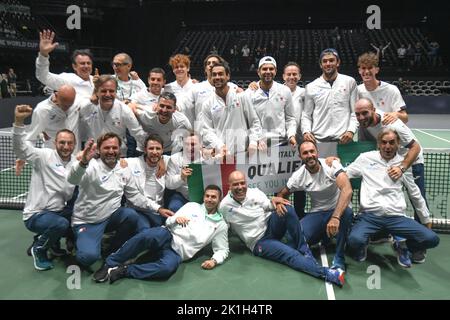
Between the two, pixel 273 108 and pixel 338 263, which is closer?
pixel 338 263

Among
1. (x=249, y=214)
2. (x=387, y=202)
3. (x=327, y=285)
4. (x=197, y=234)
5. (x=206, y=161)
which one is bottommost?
(x=327, y=285)

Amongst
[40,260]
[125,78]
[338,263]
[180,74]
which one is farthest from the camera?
[180,74]

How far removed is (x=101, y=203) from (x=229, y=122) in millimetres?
1966

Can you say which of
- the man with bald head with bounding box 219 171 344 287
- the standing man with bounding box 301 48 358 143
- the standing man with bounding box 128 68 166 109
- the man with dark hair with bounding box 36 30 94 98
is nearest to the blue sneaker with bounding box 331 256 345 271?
the man with bald head with bounding box 219 171 344 287

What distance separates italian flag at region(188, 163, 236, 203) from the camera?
552cm

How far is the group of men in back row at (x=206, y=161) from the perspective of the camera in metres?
4.80

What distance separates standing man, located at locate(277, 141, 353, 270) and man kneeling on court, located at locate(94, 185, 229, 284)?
0.98m

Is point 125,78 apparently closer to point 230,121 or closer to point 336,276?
point 230,121

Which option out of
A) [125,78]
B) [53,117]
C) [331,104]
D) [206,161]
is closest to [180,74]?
[125,78]

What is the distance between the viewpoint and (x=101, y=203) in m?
4.93

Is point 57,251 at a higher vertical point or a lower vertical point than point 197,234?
lower

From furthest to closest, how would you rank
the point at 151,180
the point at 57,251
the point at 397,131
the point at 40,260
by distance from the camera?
1. the point at 151,180
2. the point at 57,251
3. the point at 397,131
4. the point at 40,260

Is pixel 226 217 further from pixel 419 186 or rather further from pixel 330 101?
pixel 419 186

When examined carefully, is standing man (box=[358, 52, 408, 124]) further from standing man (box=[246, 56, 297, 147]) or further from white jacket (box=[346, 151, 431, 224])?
standing man (box=[246, 56, 297, 147])
